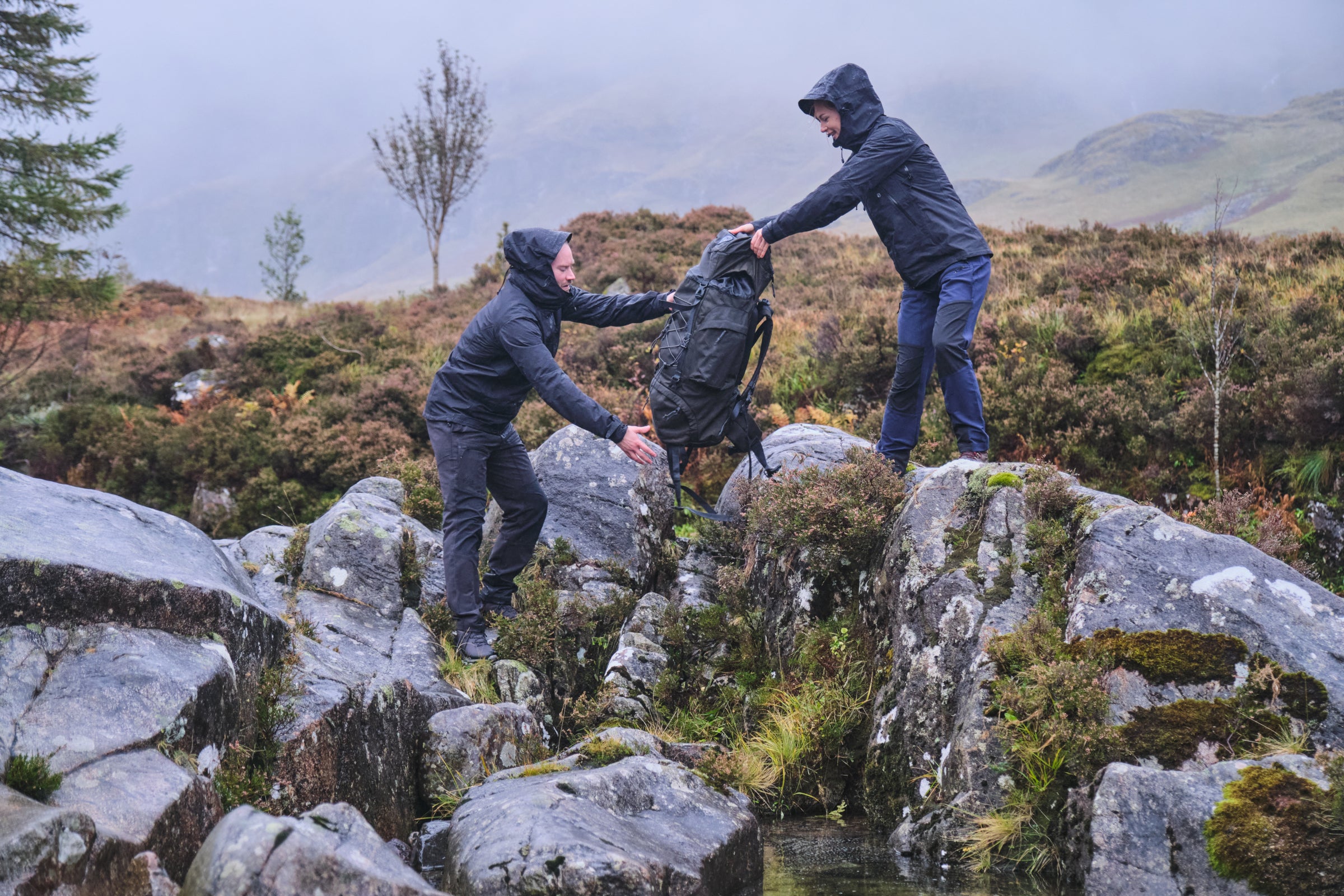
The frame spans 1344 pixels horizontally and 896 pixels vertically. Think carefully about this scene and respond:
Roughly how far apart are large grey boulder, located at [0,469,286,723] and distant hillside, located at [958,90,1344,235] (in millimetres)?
68914

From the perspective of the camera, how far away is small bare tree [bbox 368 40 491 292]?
91.2ft

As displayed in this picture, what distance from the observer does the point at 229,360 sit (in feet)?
58.0

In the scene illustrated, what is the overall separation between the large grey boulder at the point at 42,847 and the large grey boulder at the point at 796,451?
534 centimetres

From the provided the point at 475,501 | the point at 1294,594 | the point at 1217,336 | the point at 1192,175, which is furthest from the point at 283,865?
the point at 1192,175

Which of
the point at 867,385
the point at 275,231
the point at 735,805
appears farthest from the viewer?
the point at 275,231

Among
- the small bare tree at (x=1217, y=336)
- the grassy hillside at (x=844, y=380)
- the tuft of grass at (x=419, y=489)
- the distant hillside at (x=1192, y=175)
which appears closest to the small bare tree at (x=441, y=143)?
the grassy hillside at (x=844, y=380)

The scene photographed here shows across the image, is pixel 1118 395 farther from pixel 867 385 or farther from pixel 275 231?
pixel 275 231

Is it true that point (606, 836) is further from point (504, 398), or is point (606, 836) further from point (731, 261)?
point (731, 261)

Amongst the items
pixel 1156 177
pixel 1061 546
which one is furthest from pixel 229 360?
pixel 1156 177

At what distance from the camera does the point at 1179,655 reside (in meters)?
4.49

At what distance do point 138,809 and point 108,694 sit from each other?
70cm

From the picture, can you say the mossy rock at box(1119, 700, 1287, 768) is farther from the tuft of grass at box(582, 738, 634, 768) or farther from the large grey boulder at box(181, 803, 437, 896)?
the large grey boulder at box(181, 803, 437, 896)

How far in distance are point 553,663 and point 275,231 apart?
3530 centimetres

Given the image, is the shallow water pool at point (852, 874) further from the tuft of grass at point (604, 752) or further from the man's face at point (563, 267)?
the man's face at point (563, 267)
